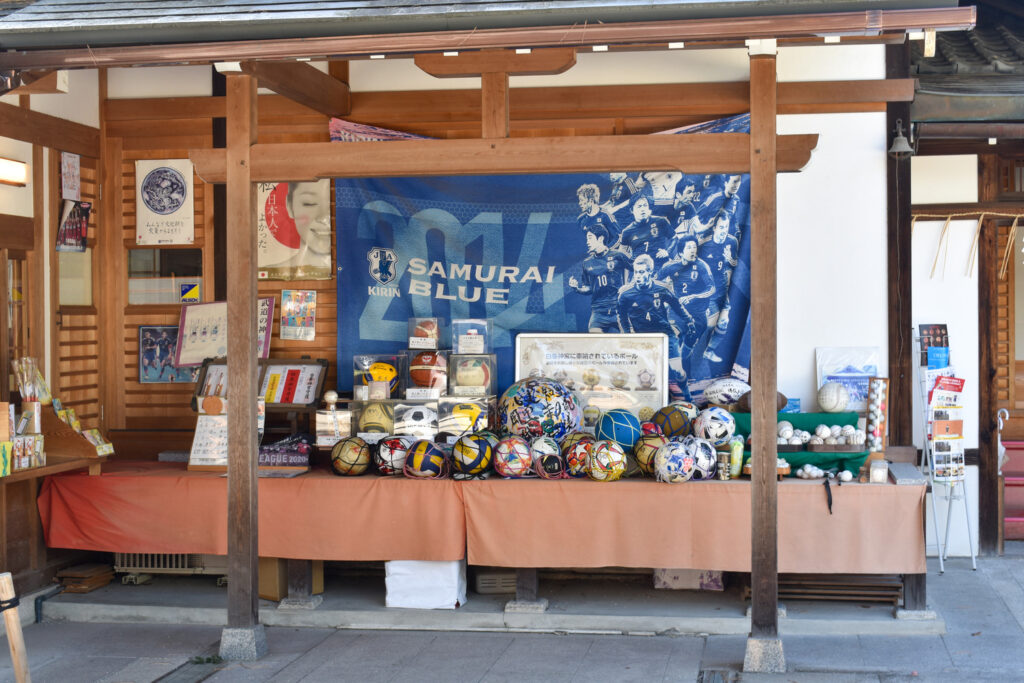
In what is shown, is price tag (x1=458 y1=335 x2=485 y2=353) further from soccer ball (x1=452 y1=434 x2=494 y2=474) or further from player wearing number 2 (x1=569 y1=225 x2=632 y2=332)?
soccer ball (x1=452 y1=434 x2=494 y2=474)

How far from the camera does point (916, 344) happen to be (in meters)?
8.95


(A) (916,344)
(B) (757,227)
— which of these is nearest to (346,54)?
(B) (757,227)

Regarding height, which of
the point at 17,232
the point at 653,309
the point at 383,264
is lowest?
the point at 653,309

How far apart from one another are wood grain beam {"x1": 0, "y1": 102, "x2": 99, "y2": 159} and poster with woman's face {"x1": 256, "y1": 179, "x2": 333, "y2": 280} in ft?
5.00

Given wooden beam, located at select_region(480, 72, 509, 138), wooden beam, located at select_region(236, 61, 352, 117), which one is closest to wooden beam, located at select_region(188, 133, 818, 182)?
wooden beam, located at select_region(480, 72, 509, 138)

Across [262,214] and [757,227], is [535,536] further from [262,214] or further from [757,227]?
[262,214]

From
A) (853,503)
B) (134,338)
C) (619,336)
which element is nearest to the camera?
(853,503)

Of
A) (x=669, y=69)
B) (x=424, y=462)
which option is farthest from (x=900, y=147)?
(x=424, y=462)

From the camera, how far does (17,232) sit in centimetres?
808

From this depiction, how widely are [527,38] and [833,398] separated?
3.93 metres

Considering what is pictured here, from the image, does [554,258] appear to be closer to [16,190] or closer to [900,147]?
[900,147]

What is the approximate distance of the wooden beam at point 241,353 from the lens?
6852mm

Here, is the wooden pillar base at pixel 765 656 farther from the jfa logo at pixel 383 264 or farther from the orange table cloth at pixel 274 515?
the jfa logo at pixel 383 264

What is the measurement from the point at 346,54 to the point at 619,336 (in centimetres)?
352
